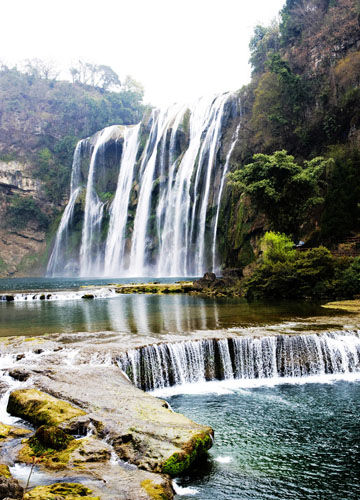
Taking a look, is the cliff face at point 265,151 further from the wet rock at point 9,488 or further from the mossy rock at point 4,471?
the wet rock at point 9,488

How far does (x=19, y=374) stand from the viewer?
8438 mm

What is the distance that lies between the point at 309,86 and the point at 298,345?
87.9 feet

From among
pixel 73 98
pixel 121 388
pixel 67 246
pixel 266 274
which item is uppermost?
pixel 73 98

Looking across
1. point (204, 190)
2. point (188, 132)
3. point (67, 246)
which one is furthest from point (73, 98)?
point (204, 190)

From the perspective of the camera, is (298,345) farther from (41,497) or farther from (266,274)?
(266,274)

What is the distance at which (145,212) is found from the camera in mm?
49469

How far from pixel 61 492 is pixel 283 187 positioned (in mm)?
23399

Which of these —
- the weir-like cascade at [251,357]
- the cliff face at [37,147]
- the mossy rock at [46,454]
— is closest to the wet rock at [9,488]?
the mossy rock at [46,454]

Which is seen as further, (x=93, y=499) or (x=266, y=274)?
(x=266, y=274)

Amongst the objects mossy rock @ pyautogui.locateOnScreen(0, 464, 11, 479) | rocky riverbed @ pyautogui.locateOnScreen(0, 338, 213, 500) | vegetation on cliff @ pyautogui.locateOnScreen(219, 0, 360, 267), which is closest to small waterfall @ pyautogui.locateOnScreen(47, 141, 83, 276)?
vegetation on cliff @ pyautogui.locateOnScreen(219, 0, 360, 267)

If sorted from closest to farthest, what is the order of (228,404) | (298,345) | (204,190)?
(228,404) < (298,345) < (204,190)

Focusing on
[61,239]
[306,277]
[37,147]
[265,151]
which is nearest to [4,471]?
[306,277]

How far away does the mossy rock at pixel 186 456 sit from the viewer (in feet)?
17.4

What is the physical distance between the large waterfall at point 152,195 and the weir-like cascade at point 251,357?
2699cm
